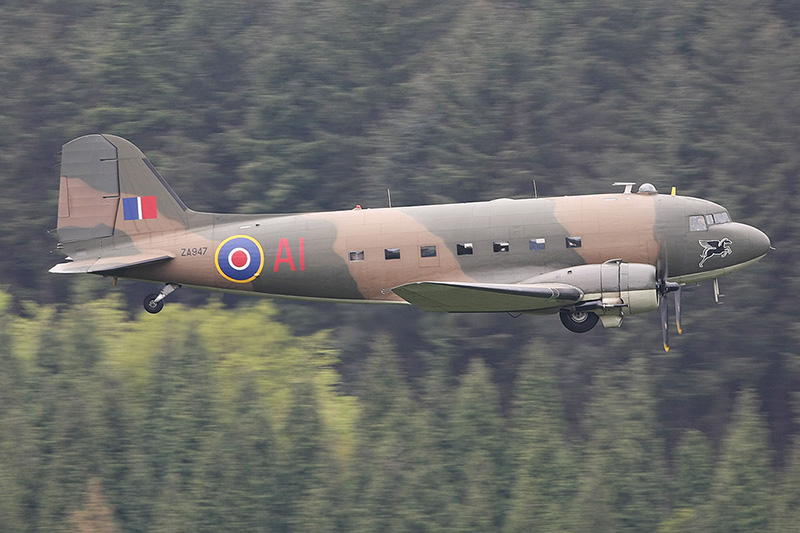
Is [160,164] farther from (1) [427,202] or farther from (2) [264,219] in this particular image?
(2) [264,219]

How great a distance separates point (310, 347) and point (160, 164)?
13.0m

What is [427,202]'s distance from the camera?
71.9 metres

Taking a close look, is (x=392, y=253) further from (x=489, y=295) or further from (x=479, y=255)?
(x=489, y=295)

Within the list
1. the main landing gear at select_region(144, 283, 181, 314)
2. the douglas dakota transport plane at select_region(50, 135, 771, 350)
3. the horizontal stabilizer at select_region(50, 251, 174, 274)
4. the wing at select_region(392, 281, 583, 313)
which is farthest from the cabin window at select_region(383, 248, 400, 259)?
the main landing gear at select_region(144, 283, 181, 314)

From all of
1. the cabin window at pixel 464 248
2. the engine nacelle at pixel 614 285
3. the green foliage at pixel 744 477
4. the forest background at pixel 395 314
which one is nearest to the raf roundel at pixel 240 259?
the cabin window at pixel 464 248

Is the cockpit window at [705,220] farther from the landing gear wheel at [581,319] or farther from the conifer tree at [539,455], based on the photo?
the conifer tree at [539,455]

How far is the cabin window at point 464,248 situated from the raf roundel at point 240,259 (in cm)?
483

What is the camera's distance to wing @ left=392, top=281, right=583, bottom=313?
33.8 m

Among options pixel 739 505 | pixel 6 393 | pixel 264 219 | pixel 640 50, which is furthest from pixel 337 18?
pixel 264 219

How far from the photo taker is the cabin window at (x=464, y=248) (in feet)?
115

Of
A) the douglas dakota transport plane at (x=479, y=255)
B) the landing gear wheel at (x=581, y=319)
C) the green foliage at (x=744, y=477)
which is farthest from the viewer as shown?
the green foliage at (x=744, y=477)

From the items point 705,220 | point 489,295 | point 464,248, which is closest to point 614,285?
point 489,295

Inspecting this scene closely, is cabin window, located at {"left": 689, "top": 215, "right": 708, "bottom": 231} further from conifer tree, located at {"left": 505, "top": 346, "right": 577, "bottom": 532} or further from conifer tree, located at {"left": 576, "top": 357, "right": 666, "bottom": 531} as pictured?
conifer tree, located at {"left": 576, "top": 357, "right": 666, "bottom": 531}

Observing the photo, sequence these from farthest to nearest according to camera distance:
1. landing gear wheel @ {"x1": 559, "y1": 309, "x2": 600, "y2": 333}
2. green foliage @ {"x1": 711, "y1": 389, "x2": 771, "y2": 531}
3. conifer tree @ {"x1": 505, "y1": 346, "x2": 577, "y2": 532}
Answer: green foliage @ {"x1": 711, "y1": 389, "x2": 771, "y2": 531}
conifer tree @ {"x1": 505, "y1": 346, "x2": 577, "y2": 532}
landing gear wheel @ {"x1": 559, "y1": 309, "x2": 600, "y2": 333}
